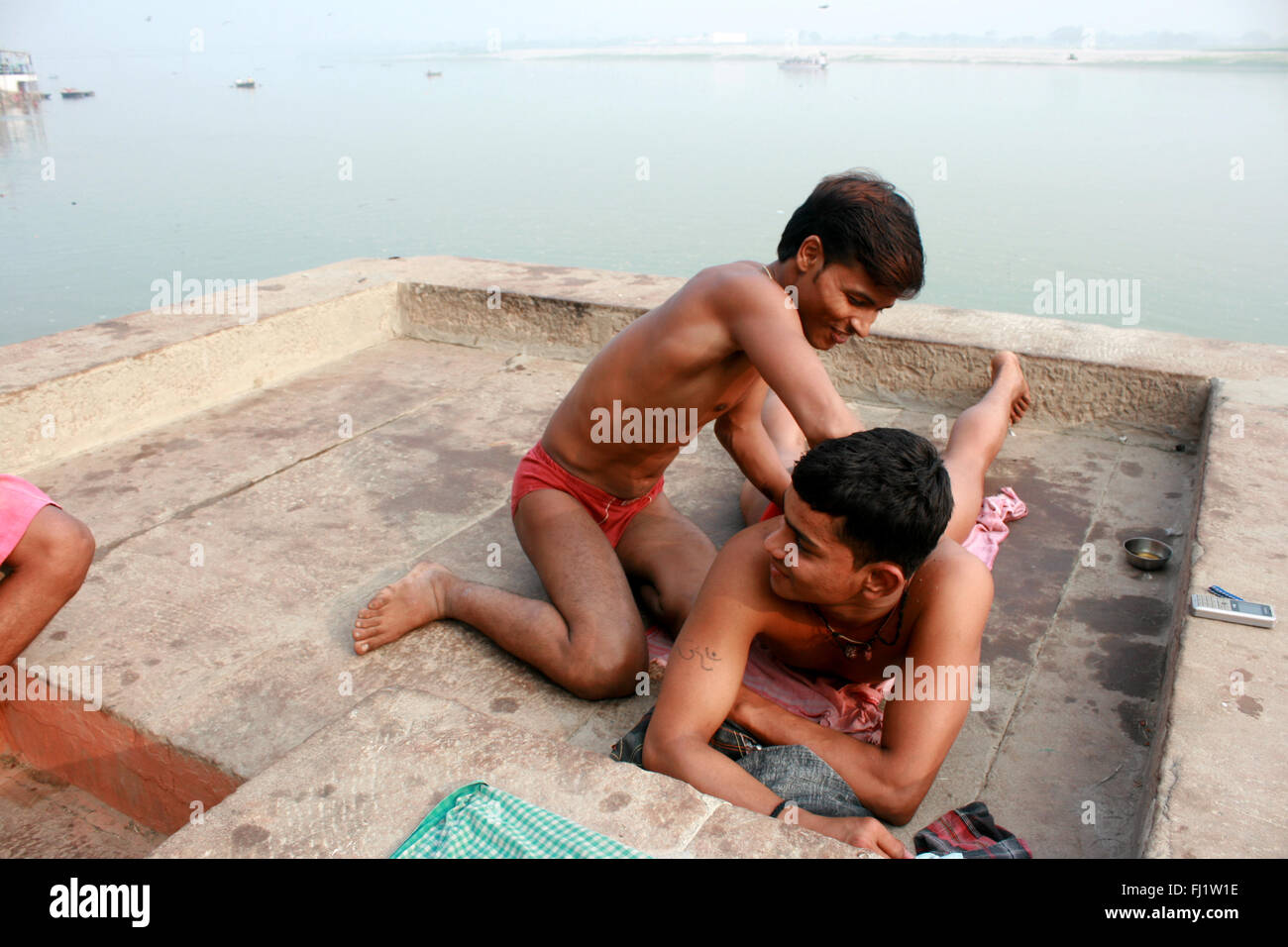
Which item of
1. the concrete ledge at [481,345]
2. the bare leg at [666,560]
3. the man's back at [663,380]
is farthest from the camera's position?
the concrete ledge at [481,345]

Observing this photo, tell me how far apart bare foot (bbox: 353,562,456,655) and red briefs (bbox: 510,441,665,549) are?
39 cm

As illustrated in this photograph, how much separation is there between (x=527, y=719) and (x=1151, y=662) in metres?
1.72

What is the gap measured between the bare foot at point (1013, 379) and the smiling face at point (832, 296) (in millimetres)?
1443

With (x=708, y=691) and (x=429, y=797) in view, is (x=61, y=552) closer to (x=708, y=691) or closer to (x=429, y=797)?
(x=429, y=797)

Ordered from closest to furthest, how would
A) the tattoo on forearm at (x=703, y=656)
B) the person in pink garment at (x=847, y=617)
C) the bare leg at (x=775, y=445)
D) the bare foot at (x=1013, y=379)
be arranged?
1. the person in pink garment at (x=847, y=617)
2. the tattoo on forearm at (x=703, y=656)
3. the bare leg at (x=775, y=445)
4. the bare foot at (x=1013, y=379)

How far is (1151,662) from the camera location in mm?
2678

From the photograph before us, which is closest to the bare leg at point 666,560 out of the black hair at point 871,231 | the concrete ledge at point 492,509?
the concrete ledge at point 492,509

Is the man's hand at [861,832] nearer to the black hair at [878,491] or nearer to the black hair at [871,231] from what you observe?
the black hair at [878,491]

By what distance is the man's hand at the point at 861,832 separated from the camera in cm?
184

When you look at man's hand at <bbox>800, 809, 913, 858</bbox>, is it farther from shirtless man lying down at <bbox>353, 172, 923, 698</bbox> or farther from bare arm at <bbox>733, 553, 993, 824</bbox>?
shirtless man lying down at <bbox>353, 172, 923, 698</bbox>

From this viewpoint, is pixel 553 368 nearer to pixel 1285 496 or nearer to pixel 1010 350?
pixel 1010 350

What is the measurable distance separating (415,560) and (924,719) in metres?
1.83

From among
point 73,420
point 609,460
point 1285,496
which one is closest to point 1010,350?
point 1285,496

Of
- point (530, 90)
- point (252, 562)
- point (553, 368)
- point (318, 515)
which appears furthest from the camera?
point (530, 90)
